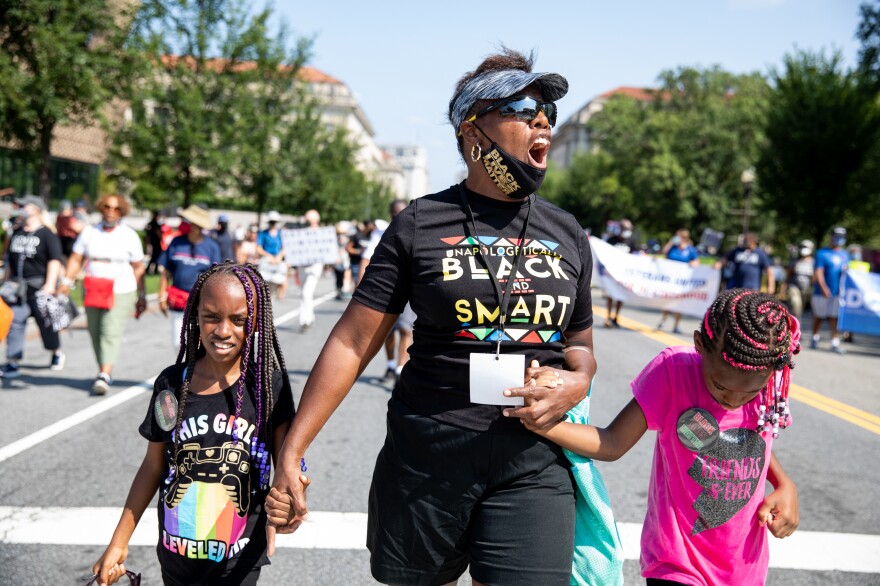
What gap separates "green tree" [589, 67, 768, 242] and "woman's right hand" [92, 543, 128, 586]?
56.4m

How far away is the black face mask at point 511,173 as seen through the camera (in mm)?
2447

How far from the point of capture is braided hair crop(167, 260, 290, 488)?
9.16 feet

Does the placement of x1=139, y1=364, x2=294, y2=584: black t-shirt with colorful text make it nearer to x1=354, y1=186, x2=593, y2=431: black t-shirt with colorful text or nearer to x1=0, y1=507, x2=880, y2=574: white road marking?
x1=354, y1=186, x2=593, y2=431: black t-shirt with colorful text

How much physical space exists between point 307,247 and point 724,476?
1352cm

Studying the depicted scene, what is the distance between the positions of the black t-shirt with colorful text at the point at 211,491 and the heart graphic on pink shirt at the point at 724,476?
1.38 metres

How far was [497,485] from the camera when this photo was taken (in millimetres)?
2361

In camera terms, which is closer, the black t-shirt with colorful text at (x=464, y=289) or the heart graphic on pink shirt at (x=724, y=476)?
the black t-shirt with colorful text at (x=464, y=289)

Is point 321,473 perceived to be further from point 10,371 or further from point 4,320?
point 10,371

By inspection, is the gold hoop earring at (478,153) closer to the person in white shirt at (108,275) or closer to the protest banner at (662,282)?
the person in white shirt at (108,275)

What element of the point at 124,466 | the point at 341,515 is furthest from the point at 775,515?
the point at 124,466

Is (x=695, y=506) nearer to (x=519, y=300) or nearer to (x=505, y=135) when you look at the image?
(x=519, y=300)

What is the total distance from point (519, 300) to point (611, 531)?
73 cm

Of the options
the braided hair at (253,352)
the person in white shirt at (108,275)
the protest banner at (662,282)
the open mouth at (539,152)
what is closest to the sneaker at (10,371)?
the person in white shirt at (108,275)

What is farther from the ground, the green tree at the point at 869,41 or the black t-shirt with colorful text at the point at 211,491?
the green tree at the point at 869,41
